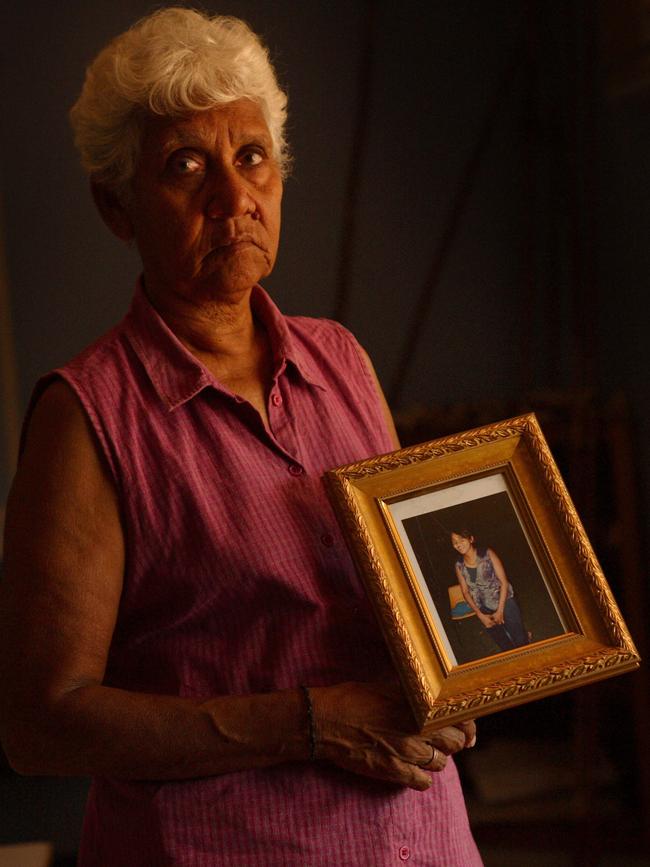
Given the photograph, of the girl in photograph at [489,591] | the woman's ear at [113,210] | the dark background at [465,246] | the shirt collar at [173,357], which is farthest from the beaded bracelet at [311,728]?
the dark background at [465,246]

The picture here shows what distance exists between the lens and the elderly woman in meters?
1.08

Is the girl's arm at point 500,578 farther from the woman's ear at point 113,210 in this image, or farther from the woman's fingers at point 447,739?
the woman's ear at point 113,210

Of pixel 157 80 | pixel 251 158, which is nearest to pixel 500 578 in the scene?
pixel 251 158

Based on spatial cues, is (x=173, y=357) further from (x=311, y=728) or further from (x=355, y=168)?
(x=355, y=168)

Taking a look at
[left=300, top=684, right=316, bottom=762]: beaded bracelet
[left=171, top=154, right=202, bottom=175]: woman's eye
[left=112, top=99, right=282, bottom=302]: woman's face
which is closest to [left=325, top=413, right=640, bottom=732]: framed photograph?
[left=300, top=684, right=316, bottom=762]: beaded bracelet

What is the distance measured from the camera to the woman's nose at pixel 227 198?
3.94ft

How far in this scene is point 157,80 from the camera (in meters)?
1.18

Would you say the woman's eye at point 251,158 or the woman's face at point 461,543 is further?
the woman's eye at point 251,158

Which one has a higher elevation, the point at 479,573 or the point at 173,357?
Answer: the point at 173,357

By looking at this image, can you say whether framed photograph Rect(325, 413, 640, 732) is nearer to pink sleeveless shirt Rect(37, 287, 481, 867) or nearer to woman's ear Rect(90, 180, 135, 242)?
pink sleeveless shirt Rect(37, 287, 481, 867)

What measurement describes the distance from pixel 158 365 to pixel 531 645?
53cm

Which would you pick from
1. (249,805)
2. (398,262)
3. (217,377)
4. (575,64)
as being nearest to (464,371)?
(398,262)

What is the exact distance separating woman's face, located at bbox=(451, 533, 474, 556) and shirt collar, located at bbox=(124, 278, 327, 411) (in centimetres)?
29

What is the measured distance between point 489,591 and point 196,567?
1.07 feet
